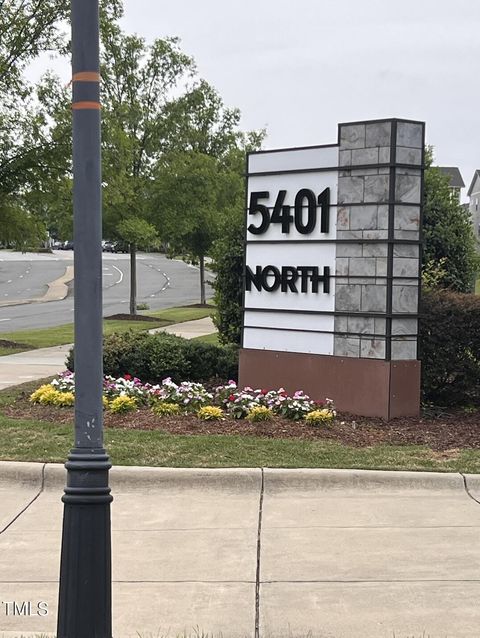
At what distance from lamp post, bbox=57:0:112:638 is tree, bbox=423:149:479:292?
9762 millimetres

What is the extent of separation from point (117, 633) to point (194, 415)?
5172 mm

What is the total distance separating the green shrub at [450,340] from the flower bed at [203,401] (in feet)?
4.32

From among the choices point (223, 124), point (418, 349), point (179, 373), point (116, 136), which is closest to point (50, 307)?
point (223, 124)

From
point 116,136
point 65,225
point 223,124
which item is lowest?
point 65,225

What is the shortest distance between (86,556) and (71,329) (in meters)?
20.9

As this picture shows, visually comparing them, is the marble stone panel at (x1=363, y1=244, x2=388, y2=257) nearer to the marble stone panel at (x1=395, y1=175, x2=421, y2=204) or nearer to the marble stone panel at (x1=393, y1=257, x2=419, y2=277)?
the marble stone panel at (x1=393, y1=257, x2=419, y2=277)

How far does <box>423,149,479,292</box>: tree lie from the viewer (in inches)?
533

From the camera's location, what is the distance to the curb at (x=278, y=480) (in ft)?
23.5

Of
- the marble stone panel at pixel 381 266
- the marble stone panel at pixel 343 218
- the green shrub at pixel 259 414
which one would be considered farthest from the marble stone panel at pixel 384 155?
the green shrub at pixel 259 414

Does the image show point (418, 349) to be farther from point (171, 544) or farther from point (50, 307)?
point (50, 307)

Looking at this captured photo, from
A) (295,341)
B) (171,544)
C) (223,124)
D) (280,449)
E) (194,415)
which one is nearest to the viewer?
(171,544)

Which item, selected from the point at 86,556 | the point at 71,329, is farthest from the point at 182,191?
the point at 86,556

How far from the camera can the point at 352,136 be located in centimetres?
983

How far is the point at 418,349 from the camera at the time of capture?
32.7 ft
